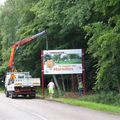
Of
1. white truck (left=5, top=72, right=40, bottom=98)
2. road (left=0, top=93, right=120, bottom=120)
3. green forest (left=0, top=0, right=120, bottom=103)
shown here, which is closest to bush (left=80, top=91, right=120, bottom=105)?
green forest (left=0, top=0, right=120, bottom=103)

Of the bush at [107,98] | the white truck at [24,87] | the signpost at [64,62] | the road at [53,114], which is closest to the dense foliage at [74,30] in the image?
the bush at [107,98]

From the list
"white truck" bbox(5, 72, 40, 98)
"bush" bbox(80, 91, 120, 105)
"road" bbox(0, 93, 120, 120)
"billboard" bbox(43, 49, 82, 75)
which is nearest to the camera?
"road" bbox(0, 93, 120, 120)

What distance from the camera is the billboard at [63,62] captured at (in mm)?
41812

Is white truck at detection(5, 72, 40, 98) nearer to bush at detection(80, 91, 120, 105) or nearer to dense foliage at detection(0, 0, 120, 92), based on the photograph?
dense foliage at detection(0, 0, 120, 92)

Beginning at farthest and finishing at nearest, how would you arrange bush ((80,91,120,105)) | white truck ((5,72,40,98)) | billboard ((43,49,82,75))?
white truck ((5,72,40,98)) < billboard ((43,49,82,75)) < bush ((80,91,120,105))

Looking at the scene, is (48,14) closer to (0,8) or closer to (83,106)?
(83,106)

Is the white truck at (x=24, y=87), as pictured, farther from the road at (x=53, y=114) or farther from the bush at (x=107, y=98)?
the road at (x=53, y=114)

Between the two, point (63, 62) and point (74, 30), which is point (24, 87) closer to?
point (63, 62)

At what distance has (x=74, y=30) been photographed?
44.1 m

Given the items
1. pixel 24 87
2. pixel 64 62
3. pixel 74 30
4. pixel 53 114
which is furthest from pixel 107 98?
pixel 53 114

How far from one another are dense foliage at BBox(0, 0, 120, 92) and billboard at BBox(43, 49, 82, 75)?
1.87m

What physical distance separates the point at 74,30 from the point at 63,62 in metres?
3.98

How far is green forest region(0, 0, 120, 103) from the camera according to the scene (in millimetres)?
30328

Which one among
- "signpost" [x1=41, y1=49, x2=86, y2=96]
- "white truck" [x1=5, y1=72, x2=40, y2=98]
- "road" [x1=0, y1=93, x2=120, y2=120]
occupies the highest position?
"signpost" [x1=41, y1=49, x2=86, y2=96]
